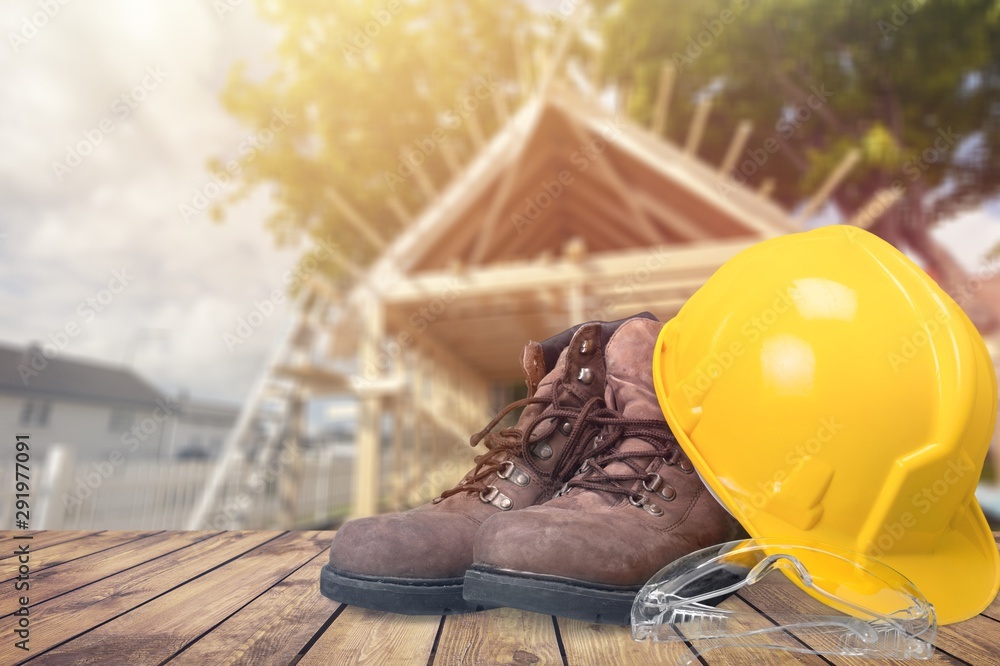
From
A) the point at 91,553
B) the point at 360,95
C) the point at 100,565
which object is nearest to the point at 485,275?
the point at 91,553

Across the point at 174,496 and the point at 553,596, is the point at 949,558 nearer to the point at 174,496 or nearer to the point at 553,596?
the point at 553,596

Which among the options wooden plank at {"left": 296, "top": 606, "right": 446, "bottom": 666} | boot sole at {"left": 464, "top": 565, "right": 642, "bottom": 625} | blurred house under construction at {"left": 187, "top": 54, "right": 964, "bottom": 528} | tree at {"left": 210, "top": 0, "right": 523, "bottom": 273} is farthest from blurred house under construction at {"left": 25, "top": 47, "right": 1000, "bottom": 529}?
tree at {"left": 210, "top": 0, "right": 523, "bottom": 273}

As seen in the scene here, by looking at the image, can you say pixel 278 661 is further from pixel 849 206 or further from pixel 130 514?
pixel 849 206

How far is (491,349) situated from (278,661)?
11549 mm

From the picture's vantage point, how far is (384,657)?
0.98 meters

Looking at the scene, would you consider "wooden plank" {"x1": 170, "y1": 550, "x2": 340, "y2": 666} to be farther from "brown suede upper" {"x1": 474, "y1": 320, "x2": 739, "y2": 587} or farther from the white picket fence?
the white picket fence

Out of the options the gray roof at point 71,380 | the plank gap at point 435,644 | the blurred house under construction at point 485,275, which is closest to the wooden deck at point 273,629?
the plank gap at point 435,644

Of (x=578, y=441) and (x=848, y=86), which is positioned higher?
(x=848, y=86)

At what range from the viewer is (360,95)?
15.7m

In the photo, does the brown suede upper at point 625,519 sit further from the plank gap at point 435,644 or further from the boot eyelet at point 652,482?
the plank gap at point 435,644

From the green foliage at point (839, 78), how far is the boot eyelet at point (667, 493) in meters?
15.1

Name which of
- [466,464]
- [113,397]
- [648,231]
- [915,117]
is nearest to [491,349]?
[466,464]

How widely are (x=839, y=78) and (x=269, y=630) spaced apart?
19.4 metres

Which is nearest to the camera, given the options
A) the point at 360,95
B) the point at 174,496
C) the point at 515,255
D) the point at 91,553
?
the point at 91,553
